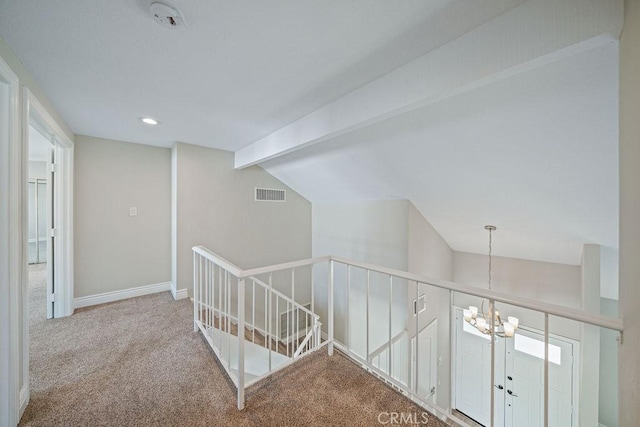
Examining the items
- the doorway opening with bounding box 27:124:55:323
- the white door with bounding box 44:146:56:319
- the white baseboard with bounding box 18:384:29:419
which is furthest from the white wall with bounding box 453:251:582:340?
the white door with bounding box 44:146:56:319

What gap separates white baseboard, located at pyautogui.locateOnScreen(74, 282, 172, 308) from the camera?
296cm

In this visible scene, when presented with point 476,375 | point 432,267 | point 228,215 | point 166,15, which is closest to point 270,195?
point 228,215

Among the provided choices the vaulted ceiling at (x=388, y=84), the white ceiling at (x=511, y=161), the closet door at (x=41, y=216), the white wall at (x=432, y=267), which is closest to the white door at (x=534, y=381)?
the white wall at (x=432, y=267)

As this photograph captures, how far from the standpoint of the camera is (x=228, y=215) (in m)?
3.72

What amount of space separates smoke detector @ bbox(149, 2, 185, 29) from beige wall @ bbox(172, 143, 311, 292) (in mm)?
2259

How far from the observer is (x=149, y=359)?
201 centimetres

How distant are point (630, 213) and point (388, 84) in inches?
50.7

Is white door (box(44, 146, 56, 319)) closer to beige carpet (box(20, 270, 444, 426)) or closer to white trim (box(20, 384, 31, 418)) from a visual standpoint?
beige carpet (box(20, 270, 444, 426))

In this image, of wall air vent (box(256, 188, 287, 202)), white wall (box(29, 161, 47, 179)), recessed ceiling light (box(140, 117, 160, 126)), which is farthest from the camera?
white wall (box(29, 161, 47, 179))

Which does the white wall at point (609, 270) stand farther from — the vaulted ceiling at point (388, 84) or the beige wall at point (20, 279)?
the beige wall at point (20, 279)

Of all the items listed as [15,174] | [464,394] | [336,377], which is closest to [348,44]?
[15,174]

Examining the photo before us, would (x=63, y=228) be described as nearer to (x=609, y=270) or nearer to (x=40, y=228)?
(x=40, y=228)

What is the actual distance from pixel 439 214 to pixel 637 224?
9.46ft

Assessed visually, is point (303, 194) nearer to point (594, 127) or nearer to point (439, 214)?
point (439, 214)
